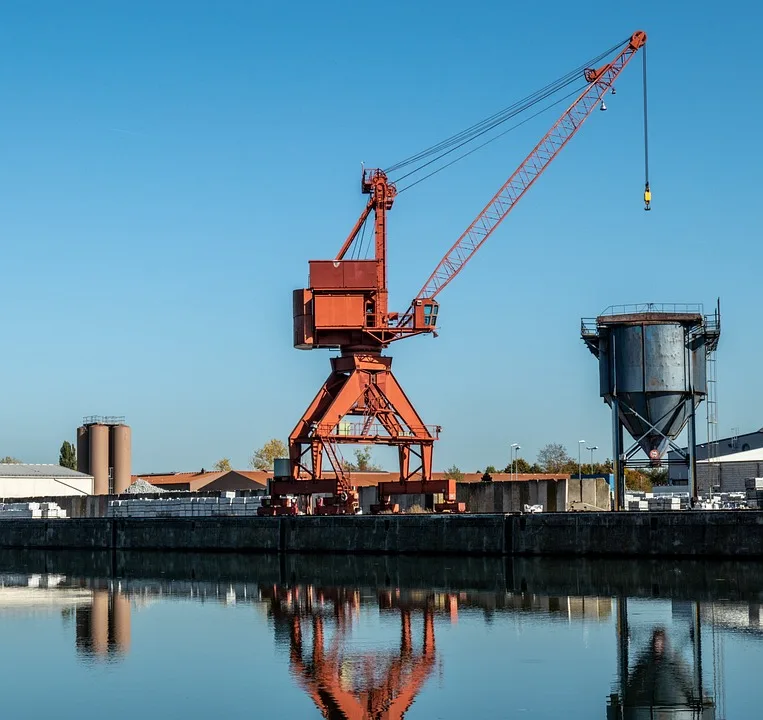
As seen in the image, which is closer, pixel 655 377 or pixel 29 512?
pixel 655 377

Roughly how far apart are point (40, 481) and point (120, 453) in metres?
11.5

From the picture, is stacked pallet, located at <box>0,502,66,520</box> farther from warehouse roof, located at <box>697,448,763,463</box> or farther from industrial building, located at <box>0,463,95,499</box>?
warehouse roof, located at <box>697,448,763,463</box>

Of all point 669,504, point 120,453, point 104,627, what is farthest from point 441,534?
point 120,453

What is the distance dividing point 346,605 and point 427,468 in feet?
90.4

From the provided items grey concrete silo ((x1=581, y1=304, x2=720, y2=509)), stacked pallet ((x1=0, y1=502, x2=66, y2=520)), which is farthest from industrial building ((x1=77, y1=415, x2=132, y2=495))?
grey concrete silo ((x1=581, y1=304, x2=720, y2=509))

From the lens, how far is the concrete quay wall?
→ 44281 millimetres

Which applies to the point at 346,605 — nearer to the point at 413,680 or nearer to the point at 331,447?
the point at 413,680

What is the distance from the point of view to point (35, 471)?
10519cm

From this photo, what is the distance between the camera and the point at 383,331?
6028cm

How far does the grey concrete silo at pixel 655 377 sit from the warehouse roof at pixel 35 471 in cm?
6132

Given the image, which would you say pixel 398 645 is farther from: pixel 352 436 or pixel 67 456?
pixel 67 456

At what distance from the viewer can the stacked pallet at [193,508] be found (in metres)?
63.8

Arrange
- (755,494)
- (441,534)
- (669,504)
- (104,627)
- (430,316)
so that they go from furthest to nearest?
(430,316) < (669,504) < (755,494) < (441,534) < (104,627)

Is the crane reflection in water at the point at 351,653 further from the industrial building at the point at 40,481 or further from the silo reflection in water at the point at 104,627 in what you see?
the industrial building at the point at 40,481
